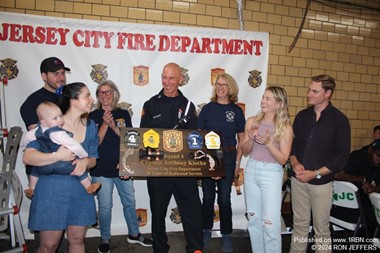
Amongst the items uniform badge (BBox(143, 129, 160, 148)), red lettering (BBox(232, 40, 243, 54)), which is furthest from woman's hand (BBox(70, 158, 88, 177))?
red lettering (BBox(232, 40, 243, 54))

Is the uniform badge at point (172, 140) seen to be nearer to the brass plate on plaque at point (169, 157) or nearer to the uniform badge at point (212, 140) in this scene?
the brass plate on plaque at point (169, 157)

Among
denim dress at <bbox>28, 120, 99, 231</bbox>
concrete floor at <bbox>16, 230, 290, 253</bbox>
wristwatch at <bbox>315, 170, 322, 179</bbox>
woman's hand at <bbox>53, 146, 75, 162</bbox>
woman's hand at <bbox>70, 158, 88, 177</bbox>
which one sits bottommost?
concrete floor at <bbox>16, 230, 290, 253</bbox>

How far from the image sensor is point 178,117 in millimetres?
3203

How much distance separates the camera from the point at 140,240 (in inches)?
149

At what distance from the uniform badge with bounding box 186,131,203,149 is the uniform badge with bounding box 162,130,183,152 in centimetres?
8

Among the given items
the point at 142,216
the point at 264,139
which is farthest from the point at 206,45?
the point at 142,216

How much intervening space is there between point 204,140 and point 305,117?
1069 millimetres

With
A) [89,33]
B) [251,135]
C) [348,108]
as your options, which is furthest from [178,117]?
[348,108]

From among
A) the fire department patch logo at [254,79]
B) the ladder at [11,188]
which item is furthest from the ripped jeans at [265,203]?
the ladder at [11,188]

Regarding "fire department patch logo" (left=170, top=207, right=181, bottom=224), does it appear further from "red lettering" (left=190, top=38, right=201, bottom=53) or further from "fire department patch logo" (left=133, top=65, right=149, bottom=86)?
"red lettering" (left=190, top=38, right=201, bottom=53)

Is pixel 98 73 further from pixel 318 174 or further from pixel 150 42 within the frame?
pixel 318 174

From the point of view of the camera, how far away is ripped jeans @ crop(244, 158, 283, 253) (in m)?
2.91

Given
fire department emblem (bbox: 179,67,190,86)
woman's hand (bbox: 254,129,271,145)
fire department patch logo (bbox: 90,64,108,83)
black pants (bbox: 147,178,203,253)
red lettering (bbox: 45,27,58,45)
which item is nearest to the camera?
woman's hand (bbox: 254,129,271,145)

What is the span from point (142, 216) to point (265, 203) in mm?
1872
